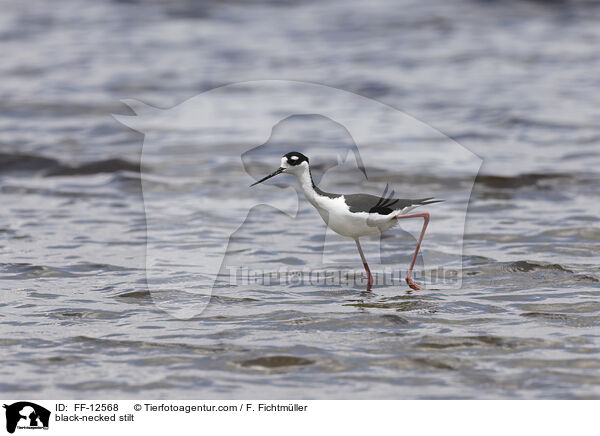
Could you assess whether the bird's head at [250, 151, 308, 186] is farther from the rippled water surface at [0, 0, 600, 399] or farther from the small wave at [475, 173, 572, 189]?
the small wave at [475, 173, 572, 189]

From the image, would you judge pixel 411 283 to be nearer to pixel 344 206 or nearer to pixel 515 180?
pixel 344 206

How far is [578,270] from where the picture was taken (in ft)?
31.2

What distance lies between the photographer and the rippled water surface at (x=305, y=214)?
710 centimetres

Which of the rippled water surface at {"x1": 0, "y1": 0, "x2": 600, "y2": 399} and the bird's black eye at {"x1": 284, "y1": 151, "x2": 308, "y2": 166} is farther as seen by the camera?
the bird's black eye at {"x1": 284, "y1": 151, "x2": 308, "y2": 166}

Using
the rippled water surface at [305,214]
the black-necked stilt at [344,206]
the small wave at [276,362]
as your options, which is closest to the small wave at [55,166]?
the rippled water surface at [305,214]

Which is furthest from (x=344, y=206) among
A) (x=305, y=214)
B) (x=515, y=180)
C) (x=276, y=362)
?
(x=515, y=180)

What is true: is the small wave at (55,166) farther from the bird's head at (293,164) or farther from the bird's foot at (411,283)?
the bird's head at (293,164)

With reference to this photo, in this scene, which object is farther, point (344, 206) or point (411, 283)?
point (411, 283)

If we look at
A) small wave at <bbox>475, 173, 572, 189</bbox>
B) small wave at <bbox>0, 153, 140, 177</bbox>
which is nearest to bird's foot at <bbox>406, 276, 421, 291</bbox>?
small wave at <bbox>475, 173, 572, 189</bbox>

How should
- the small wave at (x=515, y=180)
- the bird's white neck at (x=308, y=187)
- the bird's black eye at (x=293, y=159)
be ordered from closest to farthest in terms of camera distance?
the bird's black eye at (x=293, y=159), the bird's white neck at (x=308, y=187), the small wave at (x=515, y=180)

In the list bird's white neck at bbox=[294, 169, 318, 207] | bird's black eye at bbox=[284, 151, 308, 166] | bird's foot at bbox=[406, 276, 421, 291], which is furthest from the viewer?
bird's foot at bbox=[406, 276, 421, 291]

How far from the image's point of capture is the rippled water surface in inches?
279

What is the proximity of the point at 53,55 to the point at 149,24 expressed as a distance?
13.1 ft

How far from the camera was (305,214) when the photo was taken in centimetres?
1248
